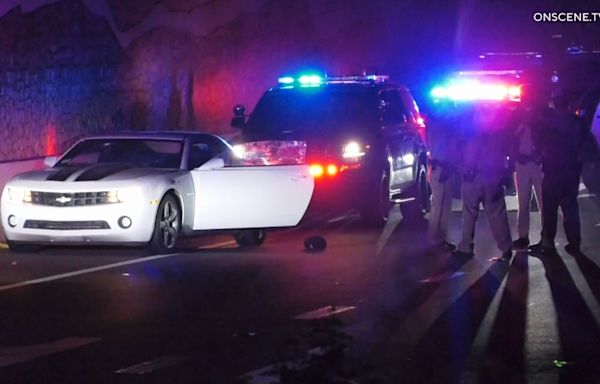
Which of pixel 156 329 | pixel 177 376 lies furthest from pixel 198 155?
pixel 177 376

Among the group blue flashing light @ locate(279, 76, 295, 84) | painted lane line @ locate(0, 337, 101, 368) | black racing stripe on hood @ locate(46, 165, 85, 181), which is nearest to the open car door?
black racing stripe on hood @ locate(46, 165, 85, 181)

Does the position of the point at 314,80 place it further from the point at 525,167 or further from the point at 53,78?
the point at 53,78

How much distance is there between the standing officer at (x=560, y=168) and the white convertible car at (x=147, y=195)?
8.39 feet

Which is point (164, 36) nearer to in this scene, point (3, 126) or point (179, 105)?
point (179, 105)

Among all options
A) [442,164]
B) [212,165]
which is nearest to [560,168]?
[442,164]

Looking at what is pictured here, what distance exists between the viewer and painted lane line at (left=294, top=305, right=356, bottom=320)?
35.1ft

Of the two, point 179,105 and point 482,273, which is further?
point 179,105

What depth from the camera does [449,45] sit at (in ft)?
147

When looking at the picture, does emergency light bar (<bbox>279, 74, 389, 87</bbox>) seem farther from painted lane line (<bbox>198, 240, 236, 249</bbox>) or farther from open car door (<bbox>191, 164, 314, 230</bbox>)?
open car door (<bbox>191, 164, 314, 230</bbox>)

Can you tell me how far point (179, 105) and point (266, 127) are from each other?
987 centimetres

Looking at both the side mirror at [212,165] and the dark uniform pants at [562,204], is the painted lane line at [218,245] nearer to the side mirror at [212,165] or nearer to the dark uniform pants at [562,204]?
the side mirror at [212,165]

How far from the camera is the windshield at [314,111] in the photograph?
1841 centimetres

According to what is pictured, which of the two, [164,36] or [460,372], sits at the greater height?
[164,36]

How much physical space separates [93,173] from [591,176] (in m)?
10.3
